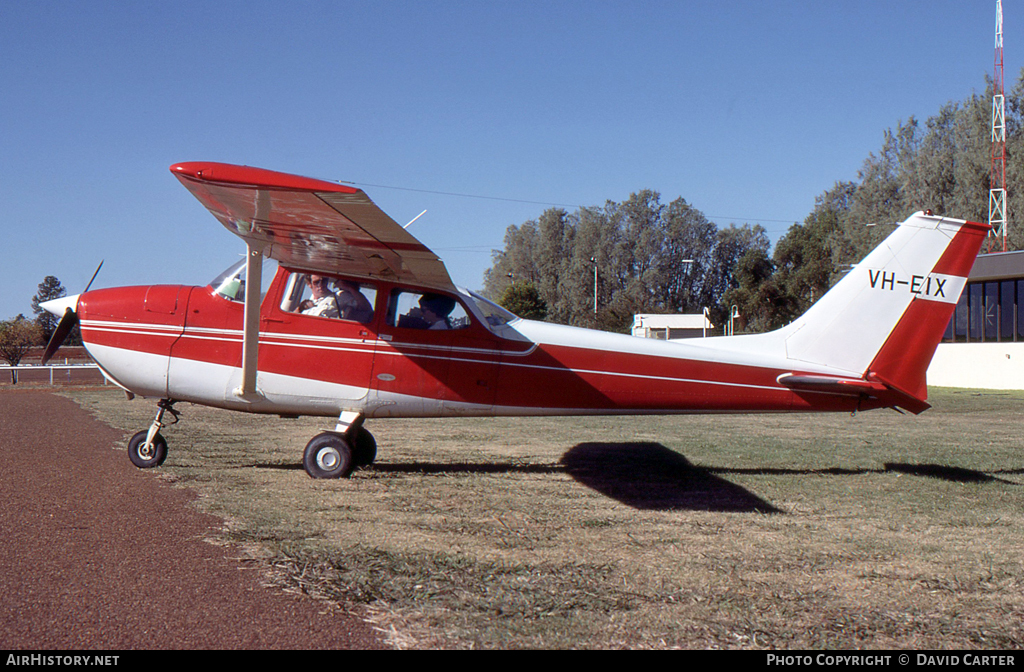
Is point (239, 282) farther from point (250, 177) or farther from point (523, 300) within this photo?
point (523, 300)

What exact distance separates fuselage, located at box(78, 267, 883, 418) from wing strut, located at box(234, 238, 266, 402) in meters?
0.24

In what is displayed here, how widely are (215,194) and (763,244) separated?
79.3 meters

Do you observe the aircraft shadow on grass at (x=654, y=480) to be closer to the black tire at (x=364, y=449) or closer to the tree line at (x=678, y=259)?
the black tire at (x=364, y=449)

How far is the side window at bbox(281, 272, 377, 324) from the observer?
25.1 ft

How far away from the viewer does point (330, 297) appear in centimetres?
769

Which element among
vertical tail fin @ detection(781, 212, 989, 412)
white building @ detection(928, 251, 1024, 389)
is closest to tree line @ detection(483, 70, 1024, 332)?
white building @ detection(928, 251, 1024, 389)

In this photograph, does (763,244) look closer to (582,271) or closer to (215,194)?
(582,271)

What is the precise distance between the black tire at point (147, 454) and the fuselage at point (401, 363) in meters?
0.52

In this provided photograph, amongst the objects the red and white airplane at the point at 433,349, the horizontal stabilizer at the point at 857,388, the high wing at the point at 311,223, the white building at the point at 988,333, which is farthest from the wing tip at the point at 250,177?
the white building at the point at 988,333

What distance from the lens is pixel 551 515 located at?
19.4 ft

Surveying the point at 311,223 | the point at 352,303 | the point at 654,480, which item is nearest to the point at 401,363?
the point at 352,303

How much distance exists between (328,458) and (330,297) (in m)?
1.63

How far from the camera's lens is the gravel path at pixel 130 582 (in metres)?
3.23

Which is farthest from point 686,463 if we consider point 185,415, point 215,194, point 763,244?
point 763,244
